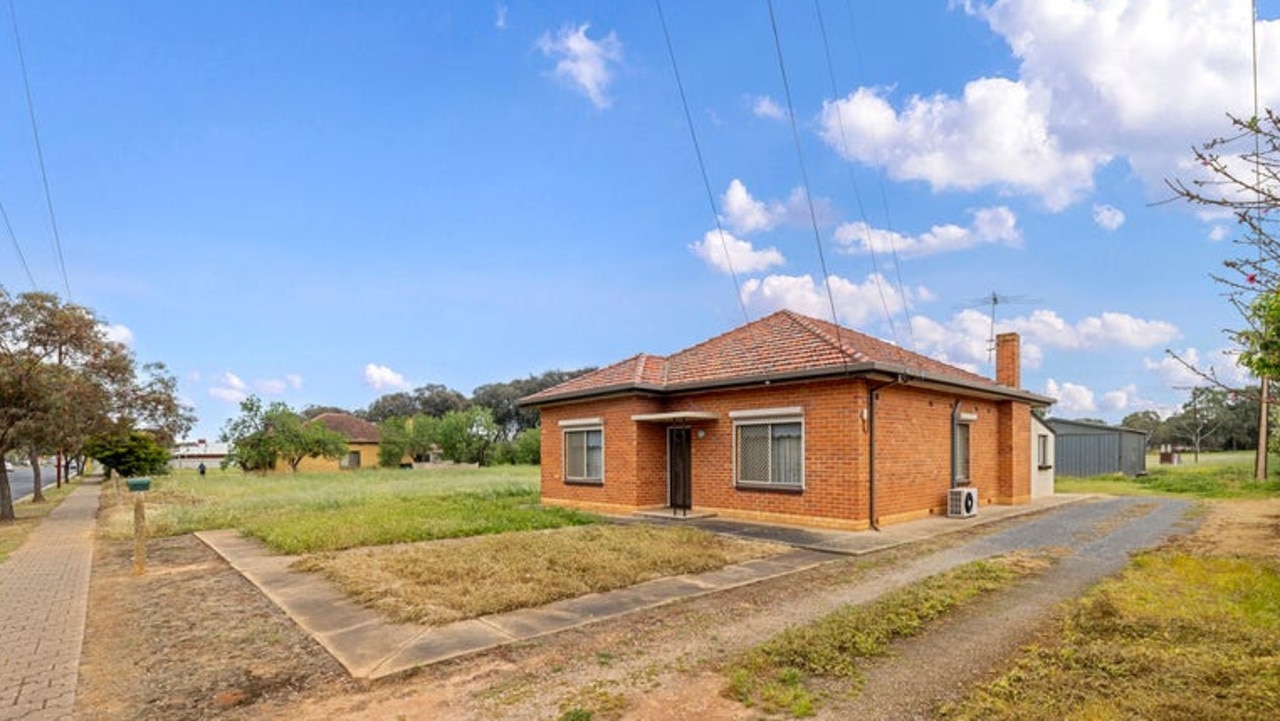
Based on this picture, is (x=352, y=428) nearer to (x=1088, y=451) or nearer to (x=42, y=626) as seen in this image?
(x=1088, y=451)

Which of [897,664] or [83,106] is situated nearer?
[897,664]

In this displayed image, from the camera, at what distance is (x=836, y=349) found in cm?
1245

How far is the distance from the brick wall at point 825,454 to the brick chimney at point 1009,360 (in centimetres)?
104

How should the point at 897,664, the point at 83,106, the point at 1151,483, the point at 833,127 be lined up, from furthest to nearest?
the point at 1151,483
the point at 83,106
the point at 833,127
the point at 897,664

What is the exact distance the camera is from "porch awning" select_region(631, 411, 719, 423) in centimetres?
1362

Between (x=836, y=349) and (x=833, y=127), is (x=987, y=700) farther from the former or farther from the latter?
(x=833, y=127)

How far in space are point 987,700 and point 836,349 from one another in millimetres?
8889

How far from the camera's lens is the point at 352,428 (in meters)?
56.6

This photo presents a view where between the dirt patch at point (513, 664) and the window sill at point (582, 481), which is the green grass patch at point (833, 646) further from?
the window sill at point (582, 481)

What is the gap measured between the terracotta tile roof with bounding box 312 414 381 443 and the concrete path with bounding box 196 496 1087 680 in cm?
4705

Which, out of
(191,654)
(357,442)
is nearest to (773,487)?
(191,654)

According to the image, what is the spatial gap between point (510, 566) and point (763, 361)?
7207 millimetres

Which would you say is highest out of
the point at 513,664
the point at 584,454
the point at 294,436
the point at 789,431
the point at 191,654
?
the point at 789,431

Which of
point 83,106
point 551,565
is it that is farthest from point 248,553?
point 83,106
